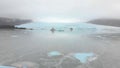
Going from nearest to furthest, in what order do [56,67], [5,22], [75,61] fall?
[56,67] < [75,61] < [5,22]

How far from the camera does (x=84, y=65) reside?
2.18 m

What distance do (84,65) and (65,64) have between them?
0.21 metres

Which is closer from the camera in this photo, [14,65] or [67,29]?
[14,65]

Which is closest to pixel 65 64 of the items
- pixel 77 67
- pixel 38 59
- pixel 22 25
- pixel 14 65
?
pixel 77 67

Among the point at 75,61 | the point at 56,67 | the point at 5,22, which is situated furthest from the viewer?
the point at 5,22

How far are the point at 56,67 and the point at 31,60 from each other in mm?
417

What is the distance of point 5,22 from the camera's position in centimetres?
705

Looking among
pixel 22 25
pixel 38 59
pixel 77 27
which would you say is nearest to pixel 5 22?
pixel 22 25

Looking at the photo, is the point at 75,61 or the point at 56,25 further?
the point at 56,25

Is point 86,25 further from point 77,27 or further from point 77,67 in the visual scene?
point 77,67

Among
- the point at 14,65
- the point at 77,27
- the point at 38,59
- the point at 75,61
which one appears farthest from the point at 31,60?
the point at 77,27

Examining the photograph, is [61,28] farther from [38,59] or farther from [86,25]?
[38,59]

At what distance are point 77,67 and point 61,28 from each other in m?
5.20

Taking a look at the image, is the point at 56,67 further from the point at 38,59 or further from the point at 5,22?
the point at 5,22
